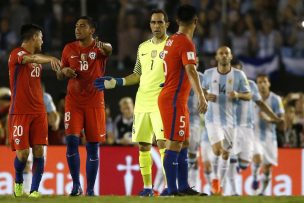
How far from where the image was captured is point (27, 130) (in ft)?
52.1

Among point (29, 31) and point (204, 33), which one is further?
point (204, 33)

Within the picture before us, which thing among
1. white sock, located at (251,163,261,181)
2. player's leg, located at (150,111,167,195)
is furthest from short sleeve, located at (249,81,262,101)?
player's leg, located at (150,111,167,195)

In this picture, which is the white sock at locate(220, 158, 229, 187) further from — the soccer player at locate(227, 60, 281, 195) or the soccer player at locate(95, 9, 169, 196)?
the soccer player at locate(95, 9, 169, 196)

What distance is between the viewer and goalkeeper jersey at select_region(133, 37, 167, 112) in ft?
53.6

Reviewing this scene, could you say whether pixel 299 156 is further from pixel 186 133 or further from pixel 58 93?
pixel 186 133

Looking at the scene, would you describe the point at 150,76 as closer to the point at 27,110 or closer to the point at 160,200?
the point at 27,110

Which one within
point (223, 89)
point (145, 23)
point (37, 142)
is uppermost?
point (145, 23)

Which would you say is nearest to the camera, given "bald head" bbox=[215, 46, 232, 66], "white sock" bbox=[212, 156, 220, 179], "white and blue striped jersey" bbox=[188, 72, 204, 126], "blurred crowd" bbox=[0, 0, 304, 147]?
"bald head" bbox=[215, 46, 232, 66]

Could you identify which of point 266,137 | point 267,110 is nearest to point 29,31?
point 267,110

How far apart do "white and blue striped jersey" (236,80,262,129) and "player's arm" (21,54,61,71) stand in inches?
211

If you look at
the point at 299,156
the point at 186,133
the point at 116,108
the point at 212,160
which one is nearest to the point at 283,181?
the point at 299,156

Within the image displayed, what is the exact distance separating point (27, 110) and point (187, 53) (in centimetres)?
243

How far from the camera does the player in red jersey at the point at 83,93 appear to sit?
16219mm

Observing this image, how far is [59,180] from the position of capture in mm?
21156
